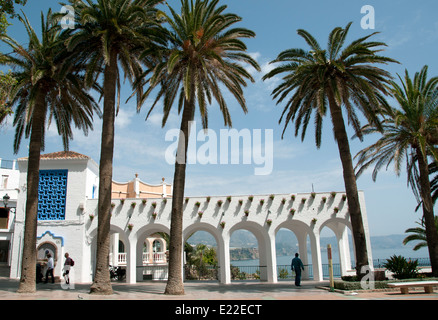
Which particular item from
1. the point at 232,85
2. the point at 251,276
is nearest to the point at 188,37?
the point at 232,85

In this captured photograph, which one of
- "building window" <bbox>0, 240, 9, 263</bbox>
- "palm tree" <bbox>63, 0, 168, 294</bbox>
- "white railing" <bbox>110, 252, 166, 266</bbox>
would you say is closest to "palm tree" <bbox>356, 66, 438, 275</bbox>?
"palm tree" <bbox>63, 0, 168, 294</bbox>

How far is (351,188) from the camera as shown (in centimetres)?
1941

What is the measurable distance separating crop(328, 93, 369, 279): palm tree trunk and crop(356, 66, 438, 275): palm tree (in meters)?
3.73

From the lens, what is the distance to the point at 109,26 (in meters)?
17.4

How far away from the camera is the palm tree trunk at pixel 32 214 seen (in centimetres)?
1664

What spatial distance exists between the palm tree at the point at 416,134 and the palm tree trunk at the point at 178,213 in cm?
1195

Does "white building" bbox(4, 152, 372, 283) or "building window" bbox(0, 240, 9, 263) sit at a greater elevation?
"white building" bbox(4, 152, 372, 283)

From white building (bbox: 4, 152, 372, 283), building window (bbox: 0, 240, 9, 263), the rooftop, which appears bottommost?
building window (bbox: 0, 240, 9, 263)

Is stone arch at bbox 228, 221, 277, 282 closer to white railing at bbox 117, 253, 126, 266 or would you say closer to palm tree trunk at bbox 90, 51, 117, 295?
palm tree trunk at bbox 90, 51, 117, 295

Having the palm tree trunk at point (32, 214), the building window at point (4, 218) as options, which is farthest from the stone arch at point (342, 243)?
the building window at point (4, 218)

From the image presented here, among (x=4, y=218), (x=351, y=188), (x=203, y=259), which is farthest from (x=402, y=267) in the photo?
(x=4, y=218)

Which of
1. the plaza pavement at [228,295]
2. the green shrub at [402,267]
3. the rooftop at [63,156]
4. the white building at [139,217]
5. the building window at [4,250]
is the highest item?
the rooftop at [63,156]

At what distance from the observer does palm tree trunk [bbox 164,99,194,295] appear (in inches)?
653

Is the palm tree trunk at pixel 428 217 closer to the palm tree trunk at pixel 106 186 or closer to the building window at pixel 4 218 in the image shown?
the palm tree trunk at pixel 106 186
